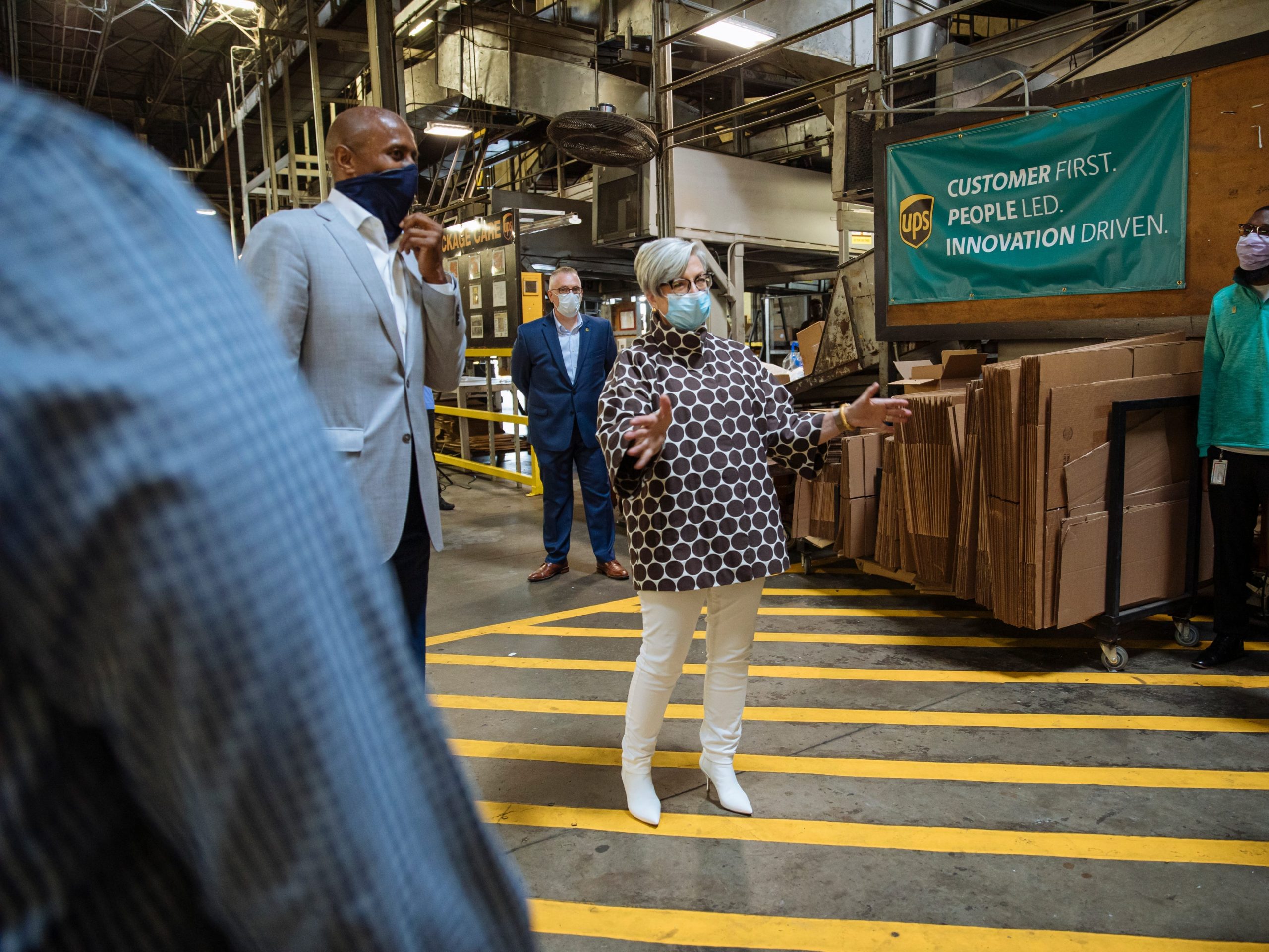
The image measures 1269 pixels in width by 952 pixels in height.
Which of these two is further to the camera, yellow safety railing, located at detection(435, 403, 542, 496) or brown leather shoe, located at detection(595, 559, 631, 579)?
yellow safety railing, located at detection(435, 403, 542, 496)

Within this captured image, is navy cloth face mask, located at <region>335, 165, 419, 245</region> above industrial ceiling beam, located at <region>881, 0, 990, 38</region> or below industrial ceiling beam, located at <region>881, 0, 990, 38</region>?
below

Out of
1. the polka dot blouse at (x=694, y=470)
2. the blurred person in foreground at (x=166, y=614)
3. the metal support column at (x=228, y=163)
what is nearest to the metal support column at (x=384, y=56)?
the metal support column at (x=228, y=163)

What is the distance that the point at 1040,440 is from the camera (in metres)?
3.86

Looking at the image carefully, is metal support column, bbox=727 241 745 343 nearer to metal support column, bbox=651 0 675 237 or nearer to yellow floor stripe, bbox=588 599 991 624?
metal support column, bbox=651 0 675 237

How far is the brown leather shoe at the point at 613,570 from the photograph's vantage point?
597 centimetres

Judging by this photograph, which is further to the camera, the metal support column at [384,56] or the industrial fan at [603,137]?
the metal support column at [384,56]

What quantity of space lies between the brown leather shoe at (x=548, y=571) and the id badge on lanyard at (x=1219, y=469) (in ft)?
13.1

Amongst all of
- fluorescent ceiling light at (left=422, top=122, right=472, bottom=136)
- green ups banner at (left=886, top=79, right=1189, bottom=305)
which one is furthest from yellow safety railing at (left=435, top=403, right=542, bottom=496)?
green ups banner at (left=886, top=79, right=1189, bottom=305)

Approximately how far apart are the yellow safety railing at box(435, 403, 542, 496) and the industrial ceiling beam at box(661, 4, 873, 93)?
3399 millimetres

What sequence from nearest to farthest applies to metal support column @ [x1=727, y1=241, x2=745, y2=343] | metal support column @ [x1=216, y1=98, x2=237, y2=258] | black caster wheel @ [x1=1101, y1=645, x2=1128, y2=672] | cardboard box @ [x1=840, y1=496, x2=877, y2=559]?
1. black caster wheel @ [x1=1101, y1=645, x2=1128, y2=672]
2. cardboard box @ [x1=840, y1=496, x2=877, y2=559]
3. metal support column @ [x1=727, y1=241, x2=745, y2=343]
4. metal support column @ [x1=216, y1=98, x2=237, y2=258]

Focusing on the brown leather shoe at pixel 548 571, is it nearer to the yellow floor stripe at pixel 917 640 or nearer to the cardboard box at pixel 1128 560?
the yellow floor stripe at pixel 917 640

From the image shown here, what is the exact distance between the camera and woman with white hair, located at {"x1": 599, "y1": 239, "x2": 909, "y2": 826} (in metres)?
2.64

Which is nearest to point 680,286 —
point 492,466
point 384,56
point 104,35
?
point 492,466

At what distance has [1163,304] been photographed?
15.1 feet
